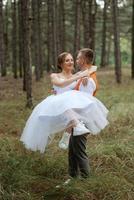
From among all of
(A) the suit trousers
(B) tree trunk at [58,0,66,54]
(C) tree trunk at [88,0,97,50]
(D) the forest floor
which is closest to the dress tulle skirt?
(A) the suit trousers

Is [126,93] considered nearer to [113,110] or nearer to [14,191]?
[113,110]

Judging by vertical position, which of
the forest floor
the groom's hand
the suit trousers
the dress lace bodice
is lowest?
the forest floor

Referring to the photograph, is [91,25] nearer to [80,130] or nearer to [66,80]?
[66,80]

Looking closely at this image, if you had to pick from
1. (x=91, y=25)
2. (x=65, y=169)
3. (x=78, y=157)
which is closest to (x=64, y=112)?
(x=78, y=157)

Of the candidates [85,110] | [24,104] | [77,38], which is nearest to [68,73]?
[85,110]

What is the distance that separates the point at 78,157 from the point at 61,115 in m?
0.73

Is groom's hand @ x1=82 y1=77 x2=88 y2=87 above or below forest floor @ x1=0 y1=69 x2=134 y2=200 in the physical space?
above

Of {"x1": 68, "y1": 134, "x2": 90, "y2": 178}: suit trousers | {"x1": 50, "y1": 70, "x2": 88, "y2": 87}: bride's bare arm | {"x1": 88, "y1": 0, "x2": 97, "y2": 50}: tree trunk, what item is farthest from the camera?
{"x1": 88, "y1": 0, "x2": 97, "y2": 50}: tree trunk

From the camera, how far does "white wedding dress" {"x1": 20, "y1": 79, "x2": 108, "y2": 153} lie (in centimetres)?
699

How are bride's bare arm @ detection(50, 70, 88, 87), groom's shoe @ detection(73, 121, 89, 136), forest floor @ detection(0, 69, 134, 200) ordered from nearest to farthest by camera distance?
groom's shoe @ detection(73, 121, 89, 136)
forest floor @ detection(0, 69, 134, 200)
bride's bare arm @ detection(50, 70, 88, 87)

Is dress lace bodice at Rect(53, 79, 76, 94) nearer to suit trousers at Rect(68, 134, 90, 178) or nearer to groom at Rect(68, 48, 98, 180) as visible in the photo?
groom at Rect(68, 48, 98, 180)

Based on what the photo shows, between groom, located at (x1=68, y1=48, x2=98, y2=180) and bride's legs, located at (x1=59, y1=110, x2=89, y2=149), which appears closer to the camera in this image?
bride's legs, located at (x1=59, y1=110, x2=89, y2=149)

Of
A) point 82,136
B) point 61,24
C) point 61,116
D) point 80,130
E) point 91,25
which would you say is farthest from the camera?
point 61,24

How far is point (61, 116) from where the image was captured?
705 cm
